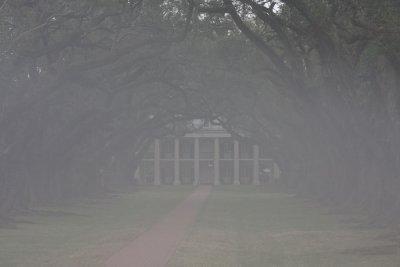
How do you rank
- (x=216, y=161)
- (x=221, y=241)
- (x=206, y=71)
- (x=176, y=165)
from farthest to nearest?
(x=176, y=165) → (x=216, y=161) → (x=206, y=71) → (x=221, y=241)

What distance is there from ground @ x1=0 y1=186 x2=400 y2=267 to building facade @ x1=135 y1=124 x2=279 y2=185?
84.2 meters

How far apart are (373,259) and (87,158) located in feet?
115

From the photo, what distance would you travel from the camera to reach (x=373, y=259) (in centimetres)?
1789

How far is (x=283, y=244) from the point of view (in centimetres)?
2203

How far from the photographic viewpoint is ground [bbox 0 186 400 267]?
17.6 meters

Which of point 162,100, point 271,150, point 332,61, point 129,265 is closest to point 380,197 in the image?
point 332,61

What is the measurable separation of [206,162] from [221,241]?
101m

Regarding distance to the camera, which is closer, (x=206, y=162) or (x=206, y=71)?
(x=206, y=71)

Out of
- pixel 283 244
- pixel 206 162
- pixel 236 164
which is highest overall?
pixel 206 162

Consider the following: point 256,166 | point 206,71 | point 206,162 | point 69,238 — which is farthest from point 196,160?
point 69,238

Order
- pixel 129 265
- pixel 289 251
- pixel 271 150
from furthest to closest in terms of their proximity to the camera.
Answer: pixel 271 150 < pixel 289 251 < pixel 129 265

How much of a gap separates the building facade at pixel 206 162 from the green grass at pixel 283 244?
85935 millimetres

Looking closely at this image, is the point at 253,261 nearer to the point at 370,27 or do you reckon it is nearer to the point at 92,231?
the point at 370,27

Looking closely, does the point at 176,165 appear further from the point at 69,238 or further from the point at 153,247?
the point at 153,247
